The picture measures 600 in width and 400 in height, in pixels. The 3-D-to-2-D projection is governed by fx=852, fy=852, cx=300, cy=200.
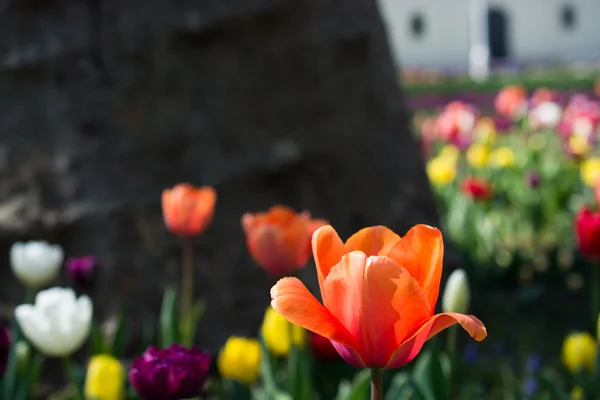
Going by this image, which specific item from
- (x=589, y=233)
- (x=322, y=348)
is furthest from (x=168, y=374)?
(x=589, y=233)

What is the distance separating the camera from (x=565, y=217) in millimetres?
4668

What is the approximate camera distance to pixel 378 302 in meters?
1.08

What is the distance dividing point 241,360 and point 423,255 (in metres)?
1.04

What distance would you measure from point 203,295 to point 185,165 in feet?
1.49

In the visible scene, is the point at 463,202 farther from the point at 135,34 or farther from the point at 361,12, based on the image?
the point at 135,34

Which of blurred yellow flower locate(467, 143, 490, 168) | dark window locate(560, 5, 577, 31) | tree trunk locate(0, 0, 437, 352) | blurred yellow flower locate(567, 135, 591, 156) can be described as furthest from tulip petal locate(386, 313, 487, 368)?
dark window locate(560, 5, 577, 31)

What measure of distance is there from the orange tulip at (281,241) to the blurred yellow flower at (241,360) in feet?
0.90

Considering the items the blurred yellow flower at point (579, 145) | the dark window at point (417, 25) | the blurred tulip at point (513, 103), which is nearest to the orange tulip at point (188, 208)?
the blurred yellow flower at point (579, 145)

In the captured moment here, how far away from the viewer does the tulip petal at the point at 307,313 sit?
3.56 feet

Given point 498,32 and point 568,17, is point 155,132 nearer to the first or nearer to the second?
point 498,32

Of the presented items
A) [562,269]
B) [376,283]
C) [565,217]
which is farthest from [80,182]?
[565,217]

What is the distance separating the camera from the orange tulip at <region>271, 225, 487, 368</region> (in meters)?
1.07

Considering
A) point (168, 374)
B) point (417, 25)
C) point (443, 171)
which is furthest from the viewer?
point (417, 25)

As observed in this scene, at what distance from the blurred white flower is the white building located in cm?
2714
